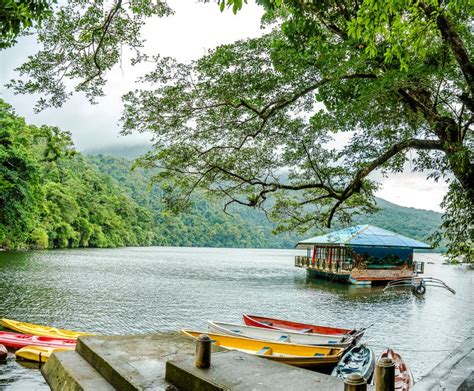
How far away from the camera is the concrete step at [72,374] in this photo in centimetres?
484

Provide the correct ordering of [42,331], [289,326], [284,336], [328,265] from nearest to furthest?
[284,336], [42,331], [289,326], [328,265]

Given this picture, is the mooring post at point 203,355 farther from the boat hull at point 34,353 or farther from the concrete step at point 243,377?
the boat hull at point 34,353

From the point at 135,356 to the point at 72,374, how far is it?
803 millimetres

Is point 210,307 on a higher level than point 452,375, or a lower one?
lower

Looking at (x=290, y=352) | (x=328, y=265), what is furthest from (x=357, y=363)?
(x=328, y=265)

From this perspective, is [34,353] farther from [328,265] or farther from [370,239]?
[328,265]

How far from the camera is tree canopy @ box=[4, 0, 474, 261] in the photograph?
636 centimetres

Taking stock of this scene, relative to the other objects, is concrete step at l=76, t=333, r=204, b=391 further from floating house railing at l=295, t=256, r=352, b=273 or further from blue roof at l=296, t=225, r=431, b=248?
floating house railing at l=295, t=256, r=352, b=273

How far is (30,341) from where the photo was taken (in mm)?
11961

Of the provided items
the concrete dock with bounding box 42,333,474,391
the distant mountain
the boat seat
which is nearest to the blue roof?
the boat seat

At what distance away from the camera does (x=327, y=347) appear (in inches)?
417

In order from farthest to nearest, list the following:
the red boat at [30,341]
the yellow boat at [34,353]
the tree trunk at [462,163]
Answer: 1. the red boat at [30,341]
2. the yellow boat at [34,353]
3. the tree trunk at [462,163]

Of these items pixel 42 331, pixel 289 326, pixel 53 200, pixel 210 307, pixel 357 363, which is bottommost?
pixel 210 307

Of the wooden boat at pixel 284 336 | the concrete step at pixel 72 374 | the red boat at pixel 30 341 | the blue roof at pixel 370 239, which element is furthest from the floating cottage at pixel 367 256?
the concrete step at pixel 72 374
